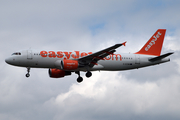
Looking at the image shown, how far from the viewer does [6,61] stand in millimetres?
48969

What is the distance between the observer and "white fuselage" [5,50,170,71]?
48469 millimetres

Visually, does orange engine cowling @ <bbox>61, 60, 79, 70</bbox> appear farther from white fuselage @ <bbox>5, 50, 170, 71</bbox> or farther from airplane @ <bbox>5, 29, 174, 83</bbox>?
white fuselage @ <bbox>5, 50, 170, 71</bbox>

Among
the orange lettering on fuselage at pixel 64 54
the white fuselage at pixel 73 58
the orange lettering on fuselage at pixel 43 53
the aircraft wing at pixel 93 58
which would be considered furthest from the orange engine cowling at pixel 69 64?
the orange lettering on fuselage at pixel 43 53

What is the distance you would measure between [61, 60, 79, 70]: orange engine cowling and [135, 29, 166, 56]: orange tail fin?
43.7 feet

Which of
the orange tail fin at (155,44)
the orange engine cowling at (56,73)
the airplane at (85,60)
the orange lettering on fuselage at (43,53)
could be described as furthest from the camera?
the orange tail fin at (155,44)

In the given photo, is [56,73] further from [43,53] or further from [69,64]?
[69,64]

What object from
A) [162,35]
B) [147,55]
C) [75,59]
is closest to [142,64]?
[147,55]

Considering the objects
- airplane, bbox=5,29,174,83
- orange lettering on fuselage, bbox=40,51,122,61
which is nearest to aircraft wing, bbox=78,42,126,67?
airplane, bbox=5,29,174,83

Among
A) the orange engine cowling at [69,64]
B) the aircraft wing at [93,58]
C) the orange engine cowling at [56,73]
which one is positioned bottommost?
the orange engine cowling at [56,73]

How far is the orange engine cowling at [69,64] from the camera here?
158 ft

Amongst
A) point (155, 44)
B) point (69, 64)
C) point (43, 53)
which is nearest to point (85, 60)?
point (69, 64)

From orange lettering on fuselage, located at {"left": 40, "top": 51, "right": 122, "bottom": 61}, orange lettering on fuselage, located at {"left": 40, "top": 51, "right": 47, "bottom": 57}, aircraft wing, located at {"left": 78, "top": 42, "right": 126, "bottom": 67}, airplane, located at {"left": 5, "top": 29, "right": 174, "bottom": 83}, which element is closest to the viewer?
aircraft wing, located at {"left": 78, "top": 42, "right": 126, "bottom": 67}

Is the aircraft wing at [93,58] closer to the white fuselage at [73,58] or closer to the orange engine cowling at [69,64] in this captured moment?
the white fuselage at [73,58]

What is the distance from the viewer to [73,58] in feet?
164
